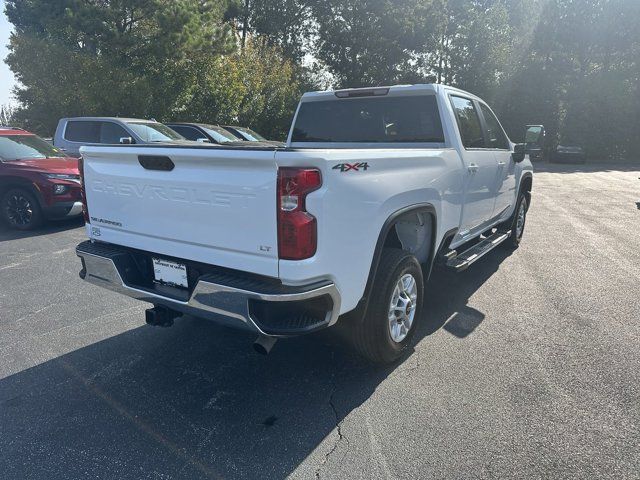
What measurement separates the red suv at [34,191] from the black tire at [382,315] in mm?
6486

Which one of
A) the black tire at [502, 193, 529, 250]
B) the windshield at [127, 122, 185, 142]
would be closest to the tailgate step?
the black tire at [502, 193, 529, 250]

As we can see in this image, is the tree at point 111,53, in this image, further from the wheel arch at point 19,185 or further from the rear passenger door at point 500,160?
the rear passenger door at point 500,160

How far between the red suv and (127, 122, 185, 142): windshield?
2.05m

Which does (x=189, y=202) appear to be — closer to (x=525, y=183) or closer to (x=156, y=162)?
(x=156, y=162)

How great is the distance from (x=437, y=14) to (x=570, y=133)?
12.9m

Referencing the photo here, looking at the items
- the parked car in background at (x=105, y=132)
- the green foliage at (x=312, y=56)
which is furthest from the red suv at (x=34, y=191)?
the green foliage at (x=312, y=56)

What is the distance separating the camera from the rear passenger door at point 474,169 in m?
4.41

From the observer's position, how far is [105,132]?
996 centimetres

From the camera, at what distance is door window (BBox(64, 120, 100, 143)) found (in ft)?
33.2

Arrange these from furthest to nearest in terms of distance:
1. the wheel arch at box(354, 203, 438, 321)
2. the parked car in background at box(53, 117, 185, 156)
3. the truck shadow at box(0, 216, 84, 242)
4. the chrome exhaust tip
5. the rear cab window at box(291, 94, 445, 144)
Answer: the parked car in background at box(53, 117, 185, 156)
the truck shadow at box(0, 216, 84, 242)
the rear cab window at box(291, 94, 445, 144)
the wheel arch at box(354, 203, 438, 321)
the chrome exhaust tip

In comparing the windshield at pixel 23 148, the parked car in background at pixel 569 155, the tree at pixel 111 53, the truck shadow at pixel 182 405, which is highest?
the tree at pixel 111 53

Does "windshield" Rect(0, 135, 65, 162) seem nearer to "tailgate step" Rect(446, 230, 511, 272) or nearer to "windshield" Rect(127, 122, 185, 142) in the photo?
"windshield" Rect(127, 122, 185, 142)

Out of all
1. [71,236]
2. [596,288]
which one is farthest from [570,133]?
[71,236]

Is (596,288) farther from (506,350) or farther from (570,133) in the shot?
(570,133)
